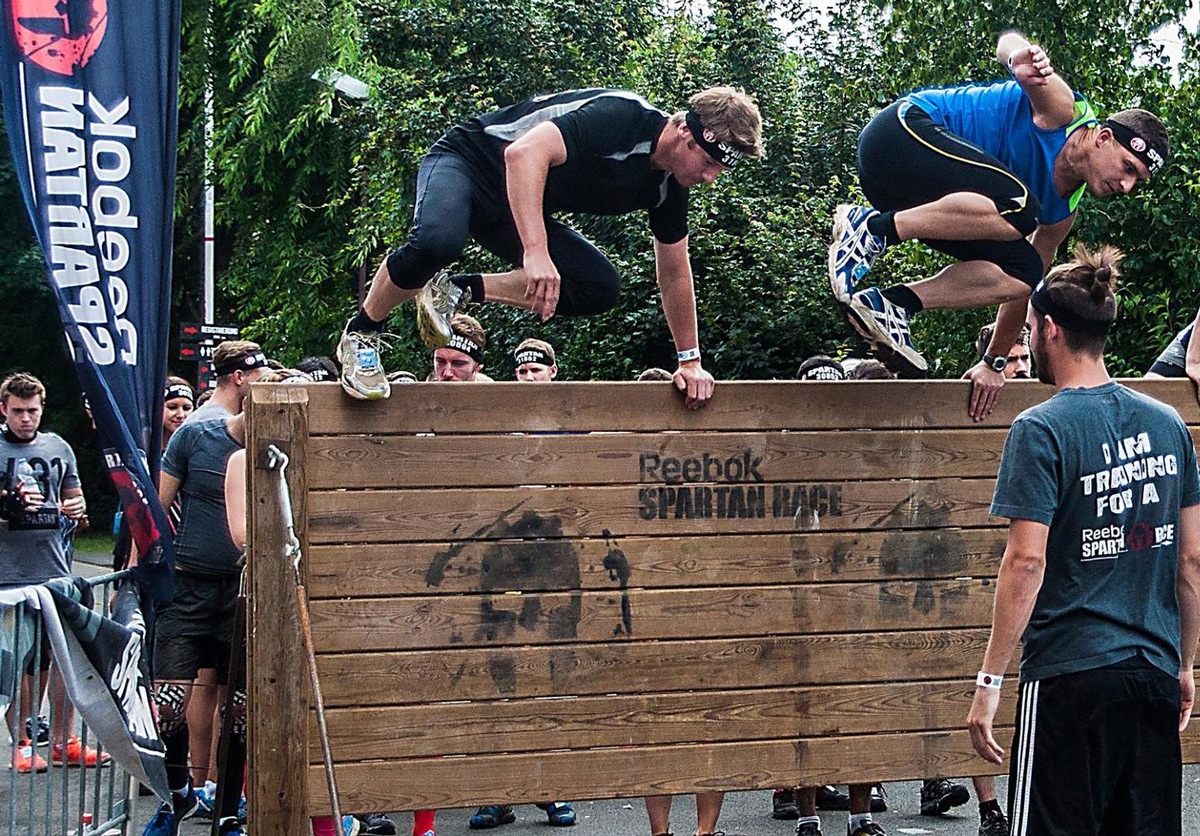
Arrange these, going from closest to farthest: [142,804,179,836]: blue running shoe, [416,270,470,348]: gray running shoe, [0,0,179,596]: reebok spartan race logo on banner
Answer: [416,270,470,348]: gray running shoe → [0,0,179,596]: reebok spartan race logo on banner → [142,804,179,836]: blue running shoe

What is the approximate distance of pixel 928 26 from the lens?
1365cm

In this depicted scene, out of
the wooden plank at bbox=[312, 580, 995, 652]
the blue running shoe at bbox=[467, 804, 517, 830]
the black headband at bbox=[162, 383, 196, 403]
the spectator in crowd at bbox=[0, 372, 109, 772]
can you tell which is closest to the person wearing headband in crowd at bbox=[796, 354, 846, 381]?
the wooden plank at bbox=[312, 580, 995, 652]

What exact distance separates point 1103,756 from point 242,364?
482cm

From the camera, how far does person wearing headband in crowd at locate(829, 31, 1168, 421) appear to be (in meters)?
5.64

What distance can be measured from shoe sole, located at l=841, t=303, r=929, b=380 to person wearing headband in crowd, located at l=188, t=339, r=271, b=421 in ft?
10.3

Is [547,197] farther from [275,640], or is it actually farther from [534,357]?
[534,357]

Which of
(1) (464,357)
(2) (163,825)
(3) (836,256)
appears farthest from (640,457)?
(2) (163,825)

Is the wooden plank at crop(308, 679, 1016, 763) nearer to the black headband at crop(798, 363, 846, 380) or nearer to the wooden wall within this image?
the wooden wall

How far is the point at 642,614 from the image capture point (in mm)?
5496

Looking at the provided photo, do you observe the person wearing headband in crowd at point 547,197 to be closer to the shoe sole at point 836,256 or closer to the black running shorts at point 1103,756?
the shoe sole at point 836,256

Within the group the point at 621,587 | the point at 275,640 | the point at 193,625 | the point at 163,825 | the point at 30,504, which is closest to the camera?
the point at 275,640

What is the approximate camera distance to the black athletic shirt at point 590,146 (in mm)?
5379

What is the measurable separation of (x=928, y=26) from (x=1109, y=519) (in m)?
10.3

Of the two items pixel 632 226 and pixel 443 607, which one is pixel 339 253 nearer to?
pixel 632 226
